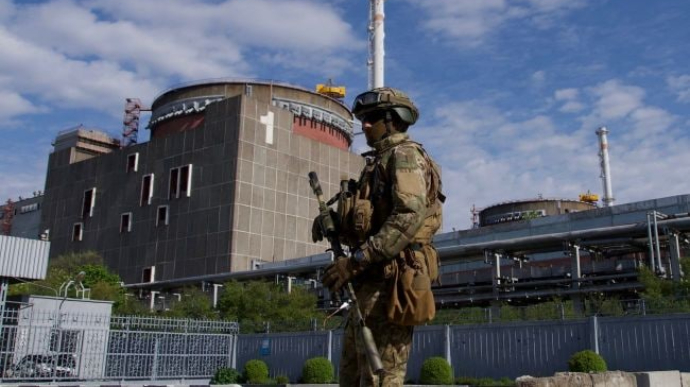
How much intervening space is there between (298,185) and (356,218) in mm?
57651

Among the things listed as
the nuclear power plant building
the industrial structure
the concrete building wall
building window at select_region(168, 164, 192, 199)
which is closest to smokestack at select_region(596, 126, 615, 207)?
the industrial structure

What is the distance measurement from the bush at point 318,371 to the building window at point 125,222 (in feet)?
150

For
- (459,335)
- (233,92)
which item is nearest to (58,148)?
(233,92)

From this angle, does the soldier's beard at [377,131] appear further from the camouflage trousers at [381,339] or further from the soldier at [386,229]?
the camouflage trousers at [381,339]

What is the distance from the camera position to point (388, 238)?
4.35m

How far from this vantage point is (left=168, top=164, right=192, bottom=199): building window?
6116 centimetres

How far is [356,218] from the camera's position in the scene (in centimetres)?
468

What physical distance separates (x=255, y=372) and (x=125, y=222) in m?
44.7

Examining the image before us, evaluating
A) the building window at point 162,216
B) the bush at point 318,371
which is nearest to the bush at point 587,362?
the bush at point 318,371

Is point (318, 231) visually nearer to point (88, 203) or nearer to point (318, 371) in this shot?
point (318, 371)

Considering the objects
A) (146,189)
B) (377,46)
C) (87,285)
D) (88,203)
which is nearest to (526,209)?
(377,46)

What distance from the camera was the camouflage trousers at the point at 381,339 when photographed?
14.6 feet

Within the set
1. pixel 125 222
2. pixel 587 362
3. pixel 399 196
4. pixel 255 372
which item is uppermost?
pixel 125 222

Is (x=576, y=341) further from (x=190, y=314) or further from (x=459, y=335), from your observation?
(x=190, y=314)
